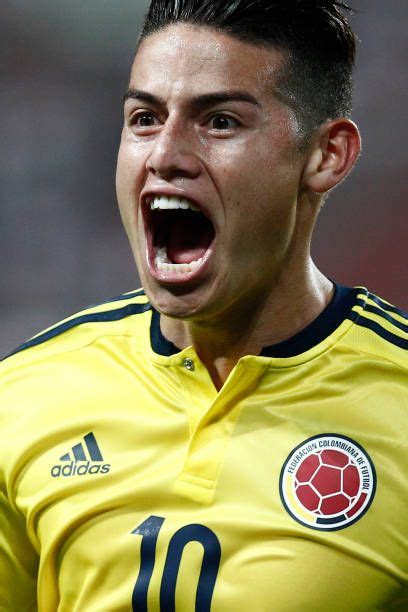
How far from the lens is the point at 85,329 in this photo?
2031mm

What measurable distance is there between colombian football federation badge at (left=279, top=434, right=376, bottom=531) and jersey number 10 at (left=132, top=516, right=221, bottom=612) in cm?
14

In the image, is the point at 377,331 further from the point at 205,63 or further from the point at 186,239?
the point at 205,63

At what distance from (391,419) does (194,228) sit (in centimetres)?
48

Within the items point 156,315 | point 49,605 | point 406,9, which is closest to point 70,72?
point 406,9

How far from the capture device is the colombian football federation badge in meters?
1.68

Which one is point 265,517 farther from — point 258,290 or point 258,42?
point 258,42

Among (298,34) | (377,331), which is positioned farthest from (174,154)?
(377,331)

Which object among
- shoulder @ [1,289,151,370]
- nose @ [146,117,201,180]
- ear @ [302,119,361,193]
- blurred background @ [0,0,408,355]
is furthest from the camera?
blurred background @ [0,0,408,355]

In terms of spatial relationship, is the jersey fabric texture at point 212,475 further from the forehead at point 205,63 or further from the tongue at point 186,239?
the forehead at point 205,63

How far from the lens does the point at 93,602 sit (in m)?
1.77

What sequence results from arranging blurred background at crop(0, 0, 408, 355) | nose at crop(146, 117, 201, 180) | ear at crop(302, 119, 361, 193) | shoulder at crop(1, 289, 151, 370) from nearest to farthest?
nose at crop(146, 117, 201, 180) → ear at crop(302, 119, 361, 193) → shoulder at crop(1, 289, 151, 370) → blurred background at crop(0, 0, 408, 355)

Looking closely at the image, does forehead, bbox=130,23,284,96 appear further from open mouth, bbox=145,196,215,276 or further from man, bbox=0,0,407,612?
open mouth, bbox=145,196,215,276

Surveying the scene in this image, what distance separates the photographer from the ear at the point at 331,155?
180 cm

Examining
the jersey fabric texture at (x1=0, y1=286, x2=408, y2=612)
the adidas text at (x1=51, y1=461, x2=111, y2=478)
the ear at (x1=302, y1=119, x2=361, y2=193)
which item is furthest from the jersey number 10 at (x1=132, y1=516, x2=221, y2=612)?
the ear at (x1=302, y1=119, x2=361, y2=193)
